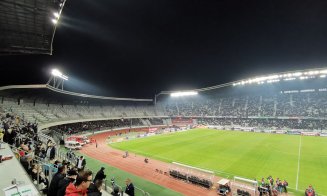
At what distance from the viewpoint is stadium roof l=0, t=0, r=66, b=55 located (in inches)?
661

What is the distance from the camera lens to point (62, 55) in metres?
35.0

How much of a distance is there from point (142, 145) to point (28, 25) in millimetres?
26199

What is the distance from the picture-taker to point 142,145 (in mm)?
38125

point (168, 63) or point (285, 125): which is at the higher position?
point (168, 63)

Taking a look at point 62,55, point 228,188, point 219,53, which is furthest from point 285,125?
point 62,55

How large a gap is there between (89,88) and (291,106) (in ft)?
213

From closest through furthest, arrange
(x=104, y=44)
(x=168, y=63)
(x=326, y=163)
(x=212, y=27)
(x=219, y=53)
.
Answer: (x=326, y=163), (x=212, y=27), (x=104, y=44), (x=219, y=53), (x=168, y=63)

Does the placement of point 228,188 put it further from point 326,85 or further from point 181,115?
point 181,115

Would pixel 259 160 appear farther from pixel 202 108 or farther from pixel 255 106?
pixel 202 108

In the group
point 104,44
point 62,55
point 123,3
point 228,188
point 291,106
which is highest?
point 123,3

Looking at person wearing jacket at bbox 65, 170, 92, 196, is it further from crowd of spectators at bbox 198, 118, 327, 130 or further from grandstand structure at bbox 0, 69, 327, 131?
crowd of spectators at bbox 198, 118, 327, 130

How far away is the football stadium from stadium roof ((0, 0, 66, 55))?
3.2 inches

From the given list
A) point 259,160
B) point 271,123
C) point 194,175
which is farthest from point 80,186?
point 271,123

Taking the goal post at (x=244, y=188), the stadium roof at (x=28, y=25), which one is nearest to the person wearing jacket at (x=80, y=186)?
the goal post at (x=244, y=188)
